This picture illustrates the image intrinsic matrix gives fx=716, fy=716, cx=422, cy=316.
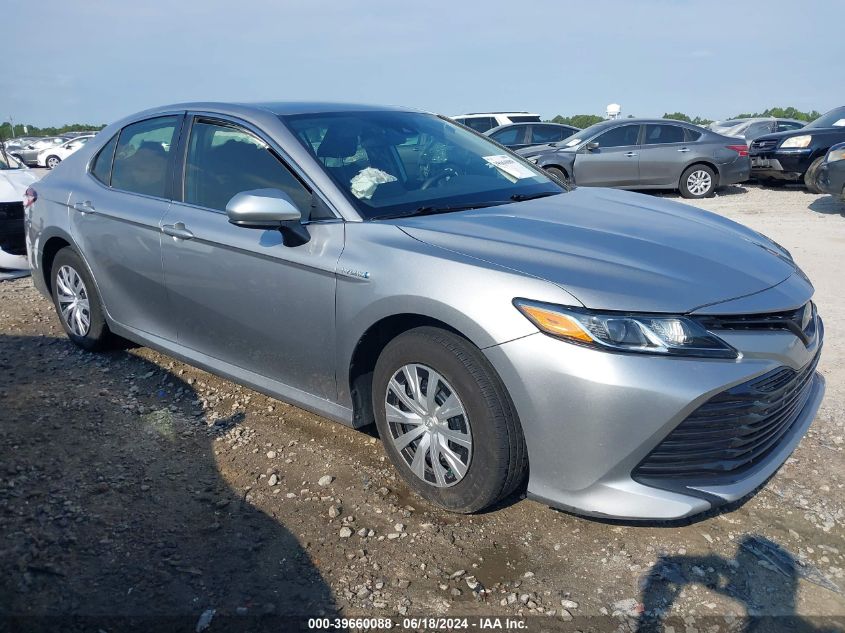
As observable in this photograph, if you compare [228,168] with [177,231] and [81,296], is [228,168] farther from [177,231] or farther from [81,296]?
[81,296]

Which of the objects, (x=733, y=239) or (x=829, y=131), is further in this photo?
(x=829, y=131)

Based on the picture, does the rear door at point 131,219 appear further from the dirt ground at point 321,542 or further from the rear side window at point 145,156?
the dirt ground at point 321,542

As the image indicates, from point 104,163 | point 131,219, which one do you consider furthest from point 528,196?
point 104,163

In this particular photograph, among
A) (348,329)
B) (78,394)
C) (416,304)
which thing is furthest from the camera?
(78,394)

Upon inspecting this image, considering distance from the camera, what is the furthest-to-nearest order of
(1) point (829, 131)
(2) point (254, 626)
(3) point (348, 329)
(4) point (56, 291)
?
(1) point (829, 131) < (4) point (56, 291) < (3) point (348, 329) < (2) point (254, 626)

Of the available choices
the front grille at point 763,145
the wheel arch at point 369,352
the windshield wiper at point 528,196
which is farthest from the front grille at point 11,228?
the front grille at point 763,145

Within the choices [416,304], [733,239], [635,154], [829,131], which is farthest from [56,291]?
[829,131]

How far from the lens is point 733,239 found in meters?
3.14

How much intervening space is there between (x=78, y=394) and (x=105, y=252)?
84cm

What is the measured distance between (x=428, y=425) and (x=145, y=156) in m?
2.48

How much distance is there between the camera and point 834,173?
9.48 metres

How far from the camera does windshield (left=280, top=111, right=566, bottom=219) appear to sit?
3.21m

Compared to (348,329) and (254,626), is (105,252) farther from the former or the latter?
(254,626)

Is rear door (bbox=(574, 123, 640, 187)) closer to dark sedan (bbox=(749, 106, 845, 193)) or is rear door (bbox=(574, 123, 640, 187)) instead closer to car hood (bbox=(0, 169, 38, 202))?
dark sedan (bbox=(749, 106, 845, 193))
